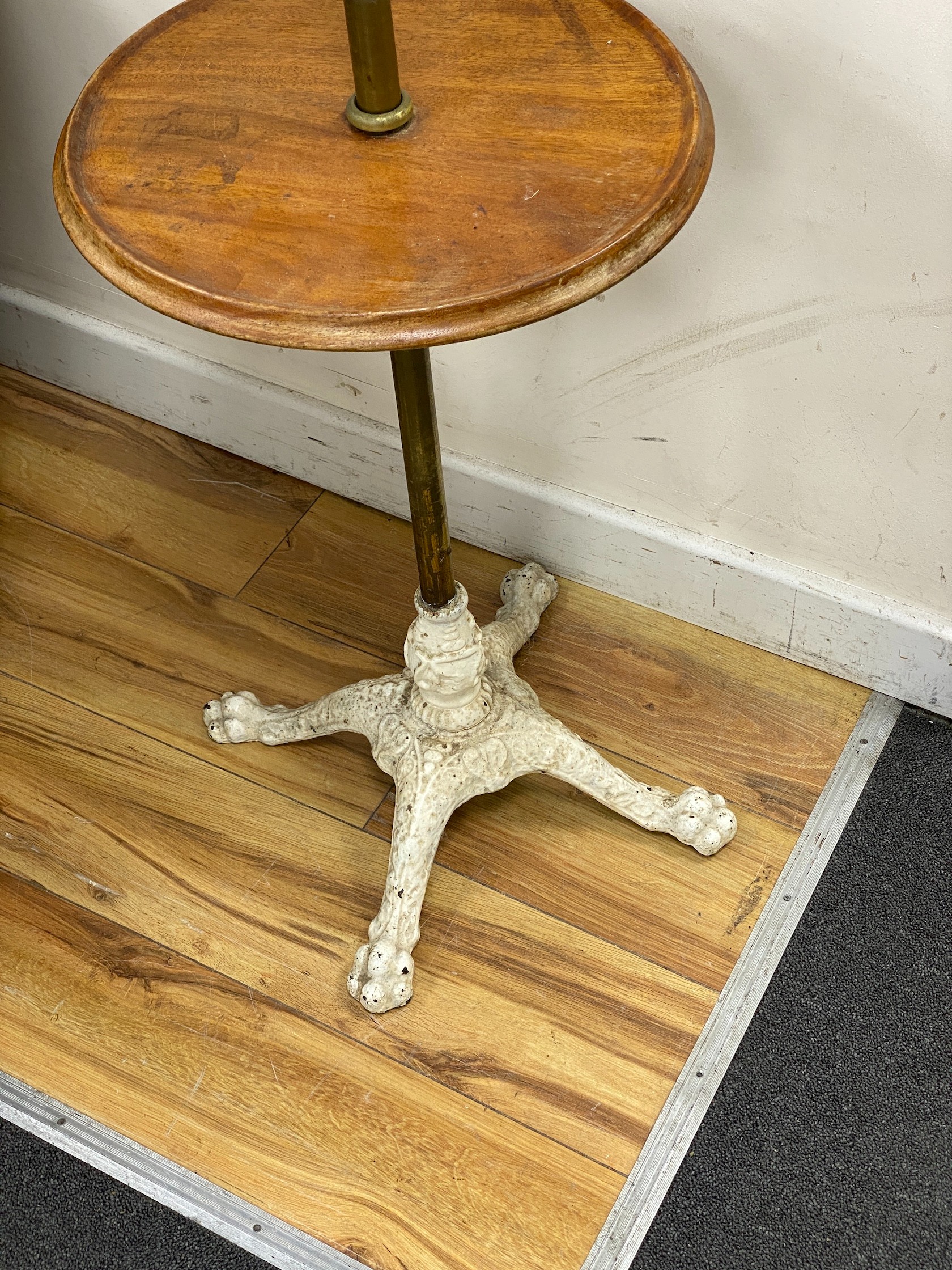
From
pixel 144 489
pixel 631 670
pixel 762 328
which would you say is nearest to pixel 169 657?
pixel 144 489

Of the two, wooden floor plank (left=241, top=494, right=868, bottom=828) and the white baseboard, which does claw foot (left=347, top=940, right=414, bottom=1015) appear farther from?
the white baseboard

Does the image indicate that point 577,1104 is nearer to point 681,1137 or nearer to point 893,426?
point 681,1137

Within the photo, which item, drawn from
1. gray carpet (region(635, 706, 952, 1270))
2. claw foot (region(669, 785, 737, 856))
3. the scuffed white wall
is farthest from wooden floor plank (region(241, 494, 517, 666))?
gray carpet (region(635, 706, 952, 1270))

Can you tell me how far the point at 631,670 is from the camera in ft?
4.75

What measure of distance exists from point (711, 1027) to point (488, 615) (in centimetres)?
51

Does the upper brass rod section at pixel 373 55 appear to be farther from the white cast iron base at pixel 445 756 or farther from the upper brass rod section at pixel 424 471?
the white cast iron base at pixel 445 756

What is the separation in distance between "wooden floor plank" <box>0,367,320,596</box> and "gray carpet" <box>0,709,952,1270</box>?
2.23 feet

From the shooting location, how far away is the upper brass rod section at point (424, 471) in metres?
0.99

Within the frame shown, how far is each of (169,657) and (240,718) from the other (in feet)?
0.47

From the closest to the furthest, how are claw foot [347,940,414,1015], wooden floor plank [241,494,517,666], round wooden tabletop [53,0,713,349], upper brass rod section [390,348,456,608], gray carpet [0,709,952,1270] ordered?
round wooden tabletop [53,0,713,349], upper brass rod section [390,348,456,608], gray carpet [0,709,952,1270], claw foot [347,940,414,1015], wooden floor plank [241,494,517,666]

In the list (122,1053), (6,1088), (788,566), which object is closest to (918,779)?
(788,566)

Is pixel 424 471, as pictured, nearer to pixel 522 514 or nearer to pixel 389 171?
pixel 389 171

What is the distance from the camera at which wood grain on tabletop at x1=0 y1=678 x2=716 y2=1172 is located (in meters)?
1.18

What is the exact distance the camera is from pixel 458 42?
923 millimetres
